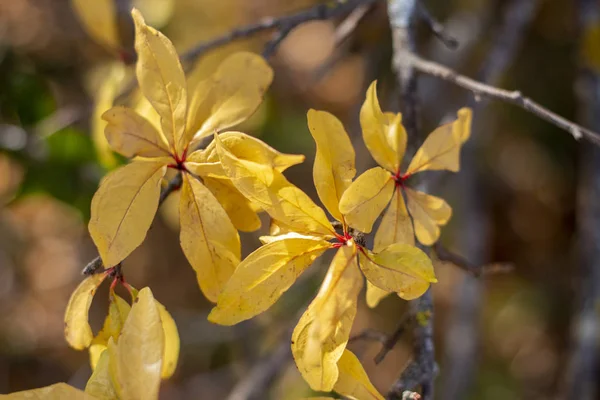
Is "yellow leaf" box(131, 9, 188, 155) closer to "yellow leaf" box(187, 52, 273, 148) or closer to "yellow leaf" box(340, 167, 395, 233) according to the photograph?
"yellow leaf" box(187, 52, 273, 148)

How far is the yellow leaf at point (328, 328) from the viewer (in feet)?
1.49

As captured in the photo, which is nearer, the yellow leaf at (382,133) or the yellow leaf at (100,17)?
the yellow leaf at (382,133)

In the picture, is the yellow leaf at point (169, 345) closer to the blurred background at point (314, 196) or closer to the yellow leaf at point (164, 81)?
the yellow leaf at point (164, 81)

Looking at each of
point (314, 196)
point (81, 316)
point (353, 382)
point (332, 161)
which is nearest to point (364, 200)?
point (332, 161)

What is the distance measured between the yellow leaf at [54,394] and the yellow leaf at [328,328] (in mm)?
166

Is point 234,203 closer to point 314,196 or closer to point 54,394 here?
point 54,394

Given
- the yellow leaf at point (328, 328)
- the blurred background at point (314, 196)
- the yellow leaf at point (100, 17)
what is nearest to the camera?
the yellow leaf at point (328, 328)

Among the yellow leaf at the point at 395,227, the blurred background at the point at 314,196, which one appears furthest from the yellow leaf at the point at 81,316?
the blurred background at the point at 314,196

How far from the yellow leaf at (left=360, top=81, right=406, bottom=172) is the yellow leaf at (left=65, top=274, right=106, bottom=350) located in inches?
10.0

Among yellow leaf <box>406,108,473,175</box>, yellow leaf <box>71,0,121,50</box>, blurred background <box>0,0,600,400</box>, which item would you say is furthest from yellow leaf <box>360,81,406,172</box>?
blurred background <box>0,0,600,400</box>

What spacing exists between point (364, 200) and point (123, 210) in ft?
0.63

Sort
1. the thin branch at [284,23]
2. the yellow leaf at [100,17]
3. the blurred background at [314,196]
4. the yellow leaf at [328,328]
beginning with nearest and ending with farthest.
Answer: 1. the yellow leaf at [328,328]
2. the thin branch at [284,23]
3. the yellow leaf at [100,17]
4. the blurred background at [314,196]

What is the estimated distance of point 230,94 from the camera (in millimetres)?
585

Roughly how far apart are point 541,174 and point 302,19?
1.15 metres
